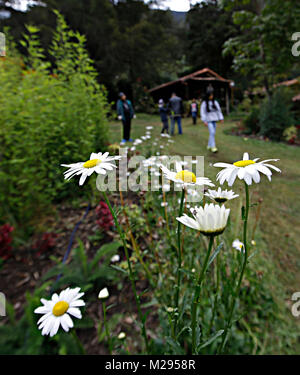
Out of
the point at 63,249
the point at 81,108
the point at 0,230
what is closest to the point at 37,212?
the point at 0,230

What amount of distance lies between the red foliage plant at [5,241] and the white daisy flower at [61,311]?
45.7 inches

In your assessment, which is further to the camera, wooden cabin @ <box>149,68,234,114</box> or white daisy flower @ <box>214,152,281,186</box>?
wooden cabin @ <box>149,68,234,114</box>

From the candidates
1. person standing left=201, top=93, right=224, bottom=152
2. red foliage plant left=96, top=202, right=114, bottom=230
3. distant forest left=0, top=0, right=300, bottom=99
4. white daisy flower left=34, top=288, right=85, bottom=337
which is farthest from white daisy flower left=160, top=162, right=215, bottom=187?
red foliage plant left=96, top=202, right=114, bottom=230

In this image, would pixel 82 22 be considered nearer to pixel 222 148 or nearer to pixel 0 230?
pixel 0 230

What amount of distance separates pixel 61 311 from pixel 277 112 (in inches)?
32.8

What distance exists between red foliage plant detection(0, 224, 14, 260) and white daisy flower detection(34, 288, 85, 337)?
1.16 m

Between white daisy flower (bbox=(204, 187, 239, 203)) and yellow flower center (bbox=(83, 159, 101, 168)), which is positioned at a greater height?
yellow flower center (bbox=(83, 159, 101, 168))

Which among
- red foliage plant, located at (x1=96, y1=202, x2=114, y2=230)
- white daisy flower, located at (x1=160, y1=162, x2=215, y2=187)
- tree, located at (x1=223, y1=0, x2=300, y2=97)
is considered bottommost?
red foliage plant, located at (x1=96, y1=202, x2=114, y2=230)

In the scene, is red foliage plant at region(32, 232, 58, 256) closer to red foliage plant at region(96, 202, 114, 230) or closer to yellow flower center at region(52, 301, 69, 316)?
red foliage plant at region(96, 202, 114, 230)

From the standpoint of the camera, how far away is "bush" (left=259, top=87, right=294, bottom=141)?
0.61m

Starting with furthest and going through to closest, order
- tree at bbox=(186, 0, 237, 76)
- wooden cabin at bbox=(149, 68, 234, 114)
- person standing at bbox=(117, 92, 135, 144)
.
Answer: person standing at bbox=(117, 92, 135, 144) < tree at bbox=(186, 0, 237, 76) < wooden cabin at bbox=(149, 68, 234, 114)

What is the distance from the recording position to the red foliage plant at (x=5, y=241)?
1172mm
